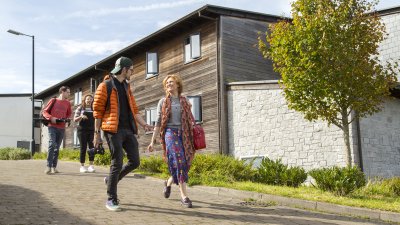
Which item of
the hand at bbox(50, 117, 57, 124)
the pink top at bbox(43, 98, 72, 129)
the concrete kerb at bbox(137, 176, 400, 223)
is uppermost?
the pink top at bbox(43, 98, 72, 129)

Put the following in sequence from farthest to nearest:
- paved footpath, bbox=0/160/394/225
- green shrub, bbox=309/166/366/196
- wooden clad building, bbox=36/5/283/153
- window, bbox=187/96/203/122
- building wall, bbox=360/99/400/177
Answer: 1. window, bbox=187/96/203/122
2. wooden clad building, bbox=36/5/283/153
3. building wall, bbox=360/99/400/177
4. green shrub, bbox=309/166/366/196
5. paved footpath, bbox=0/160/394/225

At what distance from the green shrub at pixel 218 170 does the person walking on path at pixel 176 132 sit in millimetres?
3147

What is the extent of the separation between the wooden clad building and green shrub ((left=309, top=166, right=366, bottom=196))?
326 inches

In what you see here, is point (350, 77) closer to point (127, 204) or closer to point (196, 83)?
point (127, 204)

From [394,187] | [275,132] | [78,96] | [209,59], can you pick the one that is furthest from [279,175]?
[78,96]

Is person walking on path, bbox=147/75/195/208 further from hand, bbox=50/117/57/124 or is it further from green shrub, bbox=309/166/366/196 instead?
hand, bbox=50/117/57/124

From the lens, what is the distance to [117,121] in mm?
6246

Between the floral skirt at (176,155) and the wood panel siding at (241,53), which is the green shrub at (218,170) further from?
the wood panel siding at (241,53)

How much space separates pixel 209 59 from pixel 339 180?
10.5m

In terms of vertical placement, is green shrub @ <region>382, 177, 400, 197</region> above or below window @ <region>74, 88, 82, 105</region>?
below

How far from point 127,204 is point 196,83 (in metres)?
13.0

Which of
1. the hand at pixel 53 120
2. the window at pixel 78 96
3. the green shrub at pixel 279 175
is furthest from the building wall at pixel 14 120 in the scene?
the green shrub at pixel 279 175

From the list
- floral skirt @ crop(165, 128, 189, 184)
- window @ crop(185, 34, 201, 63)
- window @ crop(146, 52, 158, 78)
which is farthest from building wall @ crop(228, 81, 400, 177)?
floral skirt @ crop(165, 128, 189, 184)

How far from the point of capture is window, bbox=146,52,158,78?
73.7 feet
